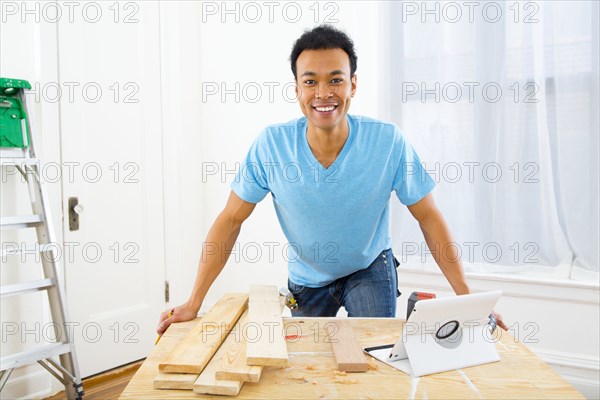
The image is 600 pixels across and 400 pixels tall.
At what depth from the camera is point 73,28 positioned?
288cm

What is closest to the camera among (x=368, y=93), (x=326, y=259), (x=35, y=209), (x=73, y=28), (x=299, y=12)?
(x=326, y=259)

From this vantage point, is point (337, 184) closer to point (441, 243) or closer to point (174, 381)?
point (441, 243)

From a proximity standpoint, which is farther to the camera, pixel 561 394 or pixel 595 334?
pixel 595 334

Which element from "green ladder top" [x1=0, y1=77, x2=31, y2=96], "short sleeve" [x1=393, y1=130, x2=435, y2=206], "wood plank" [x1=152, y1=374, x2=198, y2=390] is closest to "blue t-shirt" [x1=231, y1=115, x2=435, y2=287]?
"short sleeve" [x1=393, y1=130, x2=435, y2=206]

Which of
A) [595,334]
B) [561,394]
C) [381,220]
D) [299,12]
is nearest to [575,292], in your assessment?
[595,334]

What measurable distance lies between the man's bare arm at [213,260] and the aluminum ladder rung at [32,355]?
44.3 inches

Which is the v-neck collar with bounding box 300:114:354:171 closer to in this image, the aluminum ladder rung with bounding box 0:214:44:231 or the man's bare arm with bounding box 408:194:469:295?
the man's bare arm with bounding box 408:194:469:295

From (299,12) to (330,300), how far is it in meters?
2.05

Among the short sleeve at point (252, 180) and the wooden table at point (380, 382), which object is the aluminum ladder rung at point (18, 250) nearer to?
the short sleeve at point (252, 180)

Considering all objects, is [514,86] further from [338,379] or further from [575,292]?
[338,379]

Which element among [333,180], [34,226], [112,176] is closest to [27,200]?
[34,226]

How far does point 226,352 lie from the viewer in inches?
48.2

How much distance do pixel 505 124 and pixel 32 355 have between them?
2.50 meters

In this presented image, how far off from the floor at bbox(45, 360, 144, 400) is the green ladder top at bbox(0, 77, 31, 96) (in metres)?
1.51
